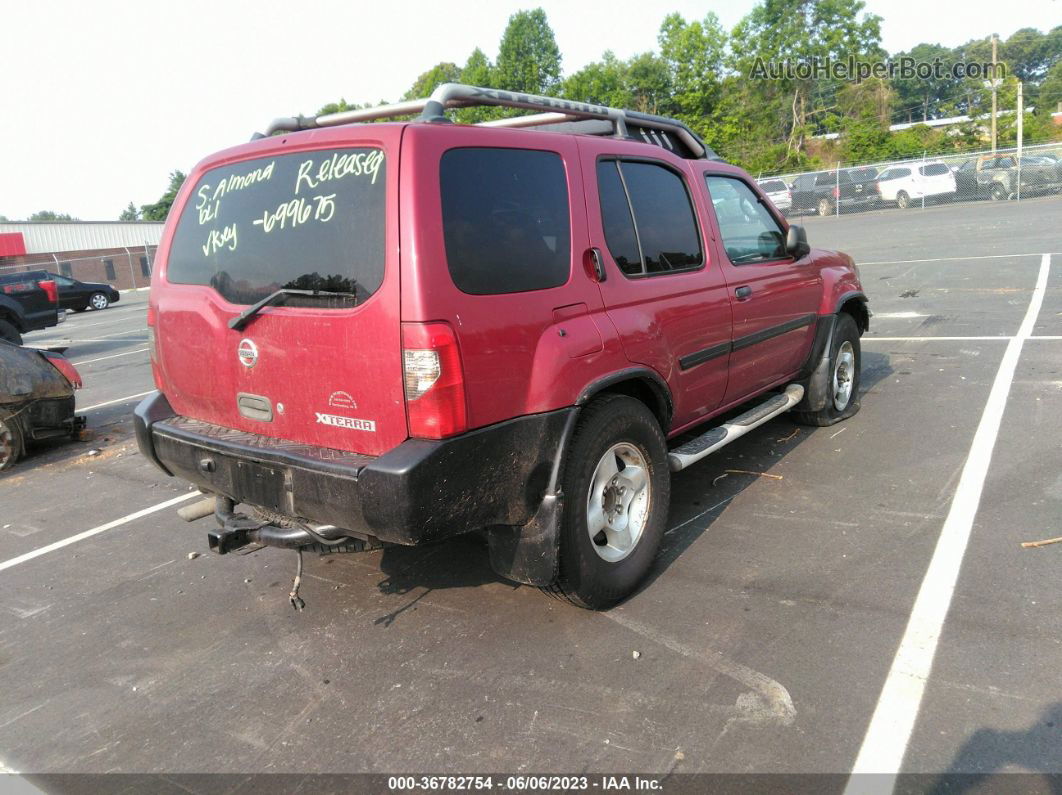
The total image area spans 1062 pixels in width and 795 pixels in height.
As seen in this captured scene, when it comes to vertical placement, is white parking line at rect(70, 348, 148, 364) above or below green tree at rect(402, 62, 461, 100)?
below

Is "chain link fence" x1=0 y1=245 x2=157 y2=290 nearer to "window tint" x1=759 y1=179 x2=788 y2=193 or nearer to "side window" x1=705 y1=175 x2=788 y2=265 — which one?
"window tint" x1=759 y1=179 x2=788 y2=193

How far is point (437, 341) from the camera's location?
2785mm

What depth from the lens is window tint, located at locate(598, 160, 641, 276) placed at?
3672 millimetres

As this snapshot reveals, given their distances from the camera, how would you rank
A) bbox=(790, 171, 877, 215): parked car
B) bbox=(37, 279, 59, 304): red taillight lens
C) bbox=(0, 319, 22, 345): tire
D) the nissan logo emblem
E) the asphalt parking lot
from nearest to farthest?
the asphalt parking lot
the nissan logo emblem
bbox=(0, 319, 22, 345): tire
bbox=(37, 279, 59, 304): red taillight lens
bbox=(790, 171, 877, 215): parked car

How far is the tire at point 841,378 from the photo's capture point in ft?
19.1

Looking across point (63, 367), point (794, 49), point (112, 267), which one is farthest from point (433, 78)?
point (63, 367)

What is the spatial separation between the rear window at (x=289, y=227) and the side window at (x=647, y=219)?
1194 mm

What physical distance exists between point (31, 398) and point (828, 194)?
30.8 metres

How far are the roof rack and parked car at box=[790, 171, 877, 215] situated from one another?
28.9 meters

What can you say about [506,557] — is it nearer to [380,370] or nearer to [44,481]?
[380,370]

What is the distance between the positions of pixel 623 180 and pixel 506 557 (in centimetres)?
193

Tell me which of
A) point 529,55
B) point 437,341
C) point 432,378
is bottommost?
point 432,378

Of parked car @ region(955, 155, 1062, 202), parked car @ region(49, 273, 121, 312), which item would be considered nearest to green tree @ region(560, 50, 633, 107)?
parked car @ region(955, 155, 1062, 202)

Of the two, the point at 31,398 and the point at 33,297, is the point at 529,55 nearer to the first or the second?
the point at 33,297
